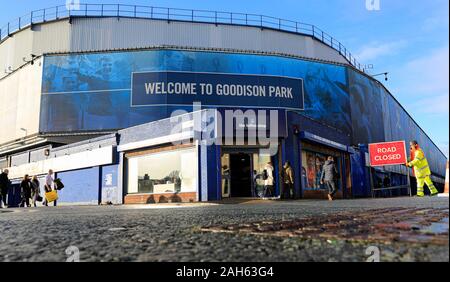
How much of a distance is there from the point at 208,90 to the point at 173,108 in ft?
9.14

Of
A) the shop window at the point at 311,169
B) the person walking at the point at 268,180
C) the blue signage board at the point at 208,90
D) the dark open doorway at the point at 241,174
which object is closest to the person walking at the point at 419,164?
the person walking at the point at 268,180

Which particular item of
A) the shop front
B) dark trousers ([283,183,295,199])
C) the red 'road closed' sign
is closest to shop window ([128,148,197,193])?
the shop front

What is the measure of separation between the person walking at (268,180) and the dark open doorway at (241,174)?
1.12 m

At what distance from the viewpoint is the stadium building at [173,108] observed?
18000 millimetres

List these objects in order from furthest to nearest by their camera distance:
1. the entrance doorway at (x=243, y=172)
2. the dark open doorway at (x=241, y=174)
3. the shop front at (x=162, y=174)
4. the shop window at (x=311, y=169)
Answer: the shop window at (x=311, y=169)
the dark open doorway at (x=241, y=174)
the entrance doorway at (x=243, y=172)
the shop front at (x=162, y=174)

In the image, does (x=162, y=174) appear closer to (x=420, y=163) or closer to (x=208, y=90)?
(x=208, y=90)

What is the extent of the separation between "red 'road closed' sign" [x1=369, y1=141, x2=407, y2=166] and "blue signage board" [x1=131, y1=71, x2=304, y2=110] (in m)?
7.55

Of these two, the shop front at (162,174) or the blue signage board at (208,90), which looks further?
the blue signage board at (208,90)

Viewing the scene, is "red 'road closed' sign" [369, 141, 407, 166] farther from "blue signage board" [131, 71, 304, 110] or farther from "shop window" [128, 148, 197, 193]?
"shop window" [128, 148, 197, 193]

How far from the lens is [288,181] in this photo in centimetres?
1684

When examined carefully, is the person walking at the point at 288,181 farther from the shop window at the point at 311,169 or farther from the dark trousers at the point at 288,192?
the shop window at the point at 311,169

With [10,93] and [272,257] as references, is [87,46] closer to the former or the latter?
[10,93]

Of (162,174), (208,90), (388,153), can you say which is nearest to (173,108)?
(208,90)
